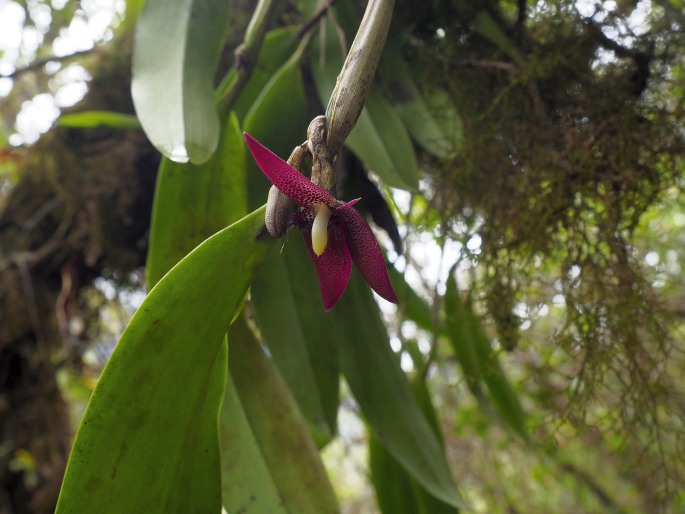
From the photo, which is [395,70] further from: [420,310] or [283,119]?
[420,310]

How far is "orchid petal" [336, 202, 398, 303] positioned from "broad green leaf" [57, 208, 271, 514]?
93 millimetres

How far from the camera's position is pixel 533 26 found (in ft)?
2.18

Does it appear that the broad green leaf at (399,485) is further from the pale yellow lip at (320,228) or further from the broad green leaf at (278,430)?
the pale yellow lip at (320,228)

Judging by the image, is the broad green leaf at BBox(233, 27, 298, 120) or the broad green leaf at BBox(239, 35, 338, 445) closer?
the broad green leaf at BBox(239, 35, 338, 445)

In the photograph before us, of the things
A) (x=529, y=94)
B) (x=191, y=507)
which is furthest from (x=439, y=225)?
(x=191, y=507)

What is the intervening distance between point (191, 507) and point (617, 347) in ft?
1.30

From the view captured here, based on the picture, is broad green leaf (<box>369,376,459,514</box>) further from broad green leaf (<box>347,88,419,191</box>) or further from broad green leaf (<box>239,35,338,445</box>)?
broad green leaf (<box>347,88,419,191</box>)

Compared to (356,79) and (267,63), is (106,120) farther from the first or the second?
(356,79)

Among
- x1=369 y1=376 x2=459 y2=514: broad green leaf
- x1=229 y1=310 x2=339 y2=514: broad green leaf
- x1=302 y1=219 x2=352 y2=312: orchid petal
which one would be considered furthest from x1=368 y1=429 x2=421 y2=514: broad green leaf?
x1=302 y1=219 x2=352 y2=312: orchid petal

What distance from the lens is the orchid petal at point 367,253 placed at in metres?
0.27

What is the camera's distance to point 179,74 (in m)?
0.53

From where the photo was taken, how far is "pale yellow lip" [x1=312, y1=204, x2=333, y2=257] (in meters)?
0.26

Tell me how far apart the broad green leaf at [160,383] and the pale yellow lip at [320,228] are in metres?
0.09

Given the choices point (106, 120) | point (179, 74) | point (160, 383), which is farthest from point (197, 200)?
point (106, 120)
